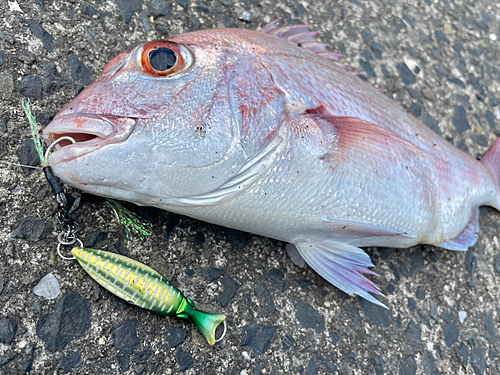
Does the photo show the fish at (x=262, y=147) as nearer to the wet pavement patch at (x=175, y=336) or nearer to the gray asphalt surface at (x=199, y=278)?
the gray asphalt surface at (x=199, y=278)

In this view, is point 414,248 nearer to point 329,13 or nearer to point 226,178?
point 226,178

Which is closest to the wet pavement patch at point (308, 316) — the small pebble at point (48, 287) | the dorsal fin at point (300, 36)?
the small pebble at point (48, 287)

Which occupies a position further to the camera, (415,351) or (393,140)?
(415,351)

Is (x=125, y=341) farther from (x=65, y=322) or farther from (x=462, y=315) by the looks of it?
(x=462, y=315)

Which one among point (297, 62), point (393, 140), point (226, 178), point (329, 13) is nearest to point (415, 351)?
point (393, 140)

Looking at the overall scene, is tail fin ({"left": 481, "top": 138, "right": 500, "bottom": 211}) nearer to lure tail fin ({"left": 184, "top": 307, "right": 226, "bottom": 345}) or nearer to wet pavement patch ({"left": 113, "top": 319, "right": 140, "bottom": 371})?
lure tail fin ({"left": 184, "top": 307, "right": 226, "bottom": 345})

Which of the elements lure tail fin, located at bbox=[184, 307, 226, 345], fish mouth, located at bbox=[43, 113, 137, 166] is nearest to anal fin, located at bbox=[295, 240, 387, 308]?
lure tail fin, located at bbox=[184, 307, 226, 345]

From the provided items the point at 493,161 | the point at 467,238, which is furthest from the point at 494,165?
the point at 467,238
